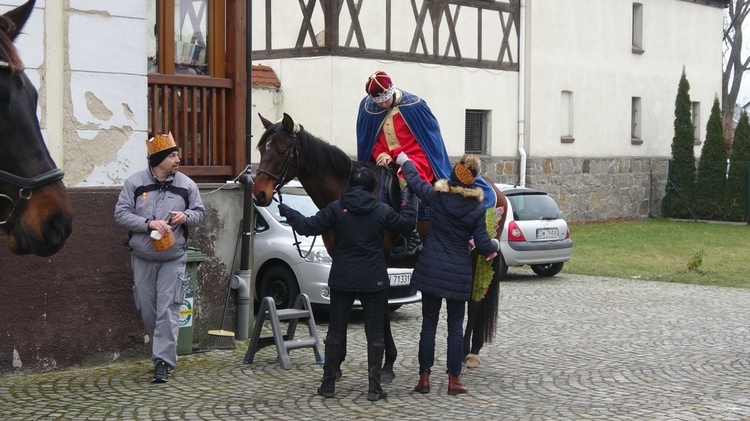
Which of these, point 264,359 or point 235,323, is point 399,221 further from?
point 235,323

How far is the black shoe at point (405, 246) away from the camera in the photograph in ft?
29.8

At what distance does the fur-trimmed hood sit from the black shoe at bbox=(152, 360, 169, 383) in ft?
8.76

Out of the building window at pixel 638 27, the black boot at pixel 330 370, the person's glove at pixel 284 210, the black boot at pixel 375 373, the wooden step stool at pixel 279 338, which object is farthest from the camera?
the building window at pixel 638 27

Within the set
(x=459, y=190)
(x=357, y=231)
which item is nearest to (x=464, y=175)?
(x=459, y=190)

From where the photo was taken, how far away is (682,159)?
115 feet

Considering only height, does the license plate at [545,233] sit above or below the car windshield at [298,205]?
below

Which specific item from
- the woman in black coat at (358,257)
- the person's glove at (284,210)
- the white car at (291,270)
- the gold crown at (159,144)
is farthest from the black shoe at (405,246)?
the white car at (291,270)

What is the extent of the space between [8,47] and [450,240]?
4515mm

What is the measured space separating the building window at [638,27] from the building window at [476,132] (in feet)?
25.1

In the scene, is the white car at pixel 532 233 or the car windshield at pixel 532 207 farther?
the car windshield at pixel 532 207

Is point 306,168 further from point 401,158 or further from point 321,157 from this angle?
point 401,158

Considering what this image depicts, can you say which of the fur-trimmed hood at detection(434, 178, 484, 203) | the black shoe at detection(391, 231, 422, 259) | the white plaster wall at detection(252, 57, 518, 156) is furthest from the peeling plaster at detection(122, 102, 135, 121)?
the white plaster wall at detection(252, 57, 518, 156)

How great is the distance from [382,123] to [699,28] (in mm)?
29972

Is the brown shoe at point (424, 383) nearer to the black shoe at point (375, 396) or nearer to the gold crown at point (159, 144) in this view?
the black shoe at point (375, 396)
